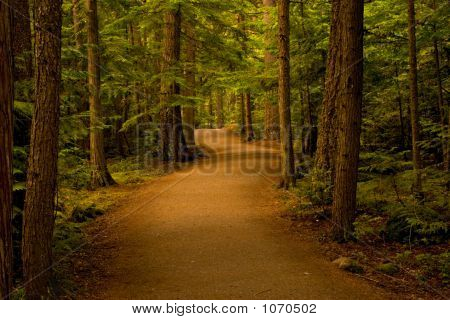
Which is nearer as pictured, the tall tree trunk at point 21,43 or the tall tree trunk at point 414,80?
the tall tree trunk at point 21,43

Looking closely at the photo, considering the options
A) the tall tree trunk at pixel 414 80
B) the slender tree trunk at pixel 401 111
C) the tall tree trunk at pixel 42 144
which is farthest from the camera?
the slender tree trunk at pixel 401 111

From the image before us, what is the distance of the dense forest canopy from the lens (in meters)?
5.55

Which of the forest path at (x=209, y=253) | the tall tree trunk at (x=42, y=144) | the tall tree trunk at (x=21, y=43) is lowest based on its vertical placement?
the forest path at (x=209, y=253)

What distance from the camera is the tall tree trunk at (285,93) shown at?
1374cm

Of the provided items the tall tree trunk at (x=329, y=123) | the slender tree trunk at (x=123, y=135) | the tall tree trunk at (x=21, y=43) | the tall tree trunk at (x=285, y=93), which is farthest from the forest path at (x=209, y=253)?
the slender tree trunk at (x=123, y=135)

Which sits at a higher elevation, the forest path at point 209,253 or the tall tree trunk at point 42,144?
the tall tree trunk at point 42,144

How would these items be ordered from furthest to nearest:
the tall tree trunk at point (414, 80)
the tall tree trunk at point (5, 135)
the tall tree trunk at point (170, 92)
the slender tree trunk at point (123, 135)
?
the slender tree trunk at point (123, 135) → the tall tree trunk at point (170, 92) → the tall tree trunk at point (414, 80) → the tall tree trunk at point (5, 135)

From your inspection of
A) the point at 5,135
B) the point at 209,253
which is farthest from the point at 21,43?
the point at 209,253

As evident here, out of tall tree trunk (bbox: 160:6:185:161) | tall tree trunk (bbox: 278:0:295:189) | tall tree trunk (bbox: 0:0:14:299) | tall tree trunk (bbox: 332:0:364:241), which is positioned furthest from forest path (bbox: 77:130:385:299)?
tall tree trunk (bbox: 160:6:185:161)

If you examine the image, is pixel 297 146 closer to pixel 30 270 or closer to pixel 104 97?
pixel 104 97

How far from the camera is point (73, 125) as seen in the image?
25.1 feet

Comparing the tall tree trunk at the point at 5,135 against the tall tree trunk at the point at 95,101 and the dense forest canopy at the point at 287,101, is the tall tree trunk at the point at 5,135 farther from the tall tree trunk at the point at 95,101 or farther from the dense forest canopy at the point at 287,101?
the tall tree trunk at the point at 95,101

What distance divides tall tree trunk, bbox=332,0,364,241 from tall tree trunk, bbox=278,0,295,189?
17.6ft

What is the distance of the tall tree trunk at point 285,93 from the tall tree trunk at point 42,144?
940cm
